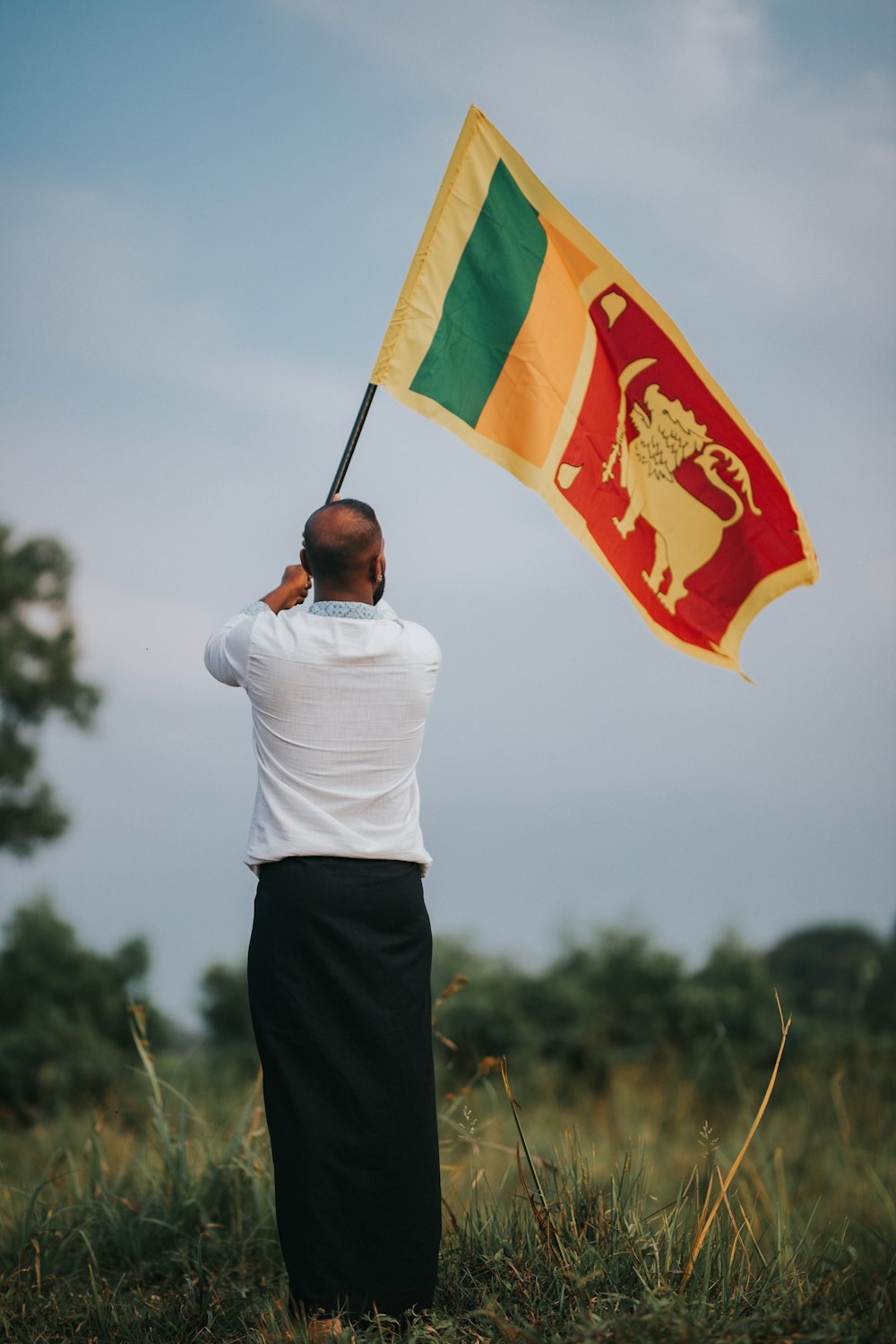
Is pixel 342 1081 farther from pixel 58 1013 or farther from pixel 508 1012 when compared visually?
pixel 58 1013

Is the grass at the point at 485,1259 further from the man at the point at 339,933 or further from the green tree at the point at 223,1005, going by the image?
the green tree at the point at 223,1005

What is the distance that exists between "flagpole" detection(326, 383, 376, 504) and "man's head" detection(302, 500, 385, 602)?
0.30m

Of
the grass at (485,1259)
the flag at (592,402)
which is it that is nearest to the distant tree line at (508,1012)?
the grass at (485,1259)

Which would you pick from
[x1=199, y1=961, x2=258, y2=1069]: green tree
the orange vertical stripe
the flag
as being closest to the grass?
the flag

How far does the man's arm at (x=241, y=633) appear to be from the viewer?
3211mm

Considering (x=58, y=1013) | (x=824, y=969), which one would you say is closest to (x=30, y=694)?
(x=58, y=1013)

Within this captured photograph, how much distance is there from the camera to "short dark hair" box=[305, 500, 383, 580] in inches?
127

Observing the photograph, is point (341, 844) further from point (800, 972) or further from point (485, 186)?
point (800, 972)

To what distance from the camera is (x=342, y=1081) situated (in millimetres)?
3186

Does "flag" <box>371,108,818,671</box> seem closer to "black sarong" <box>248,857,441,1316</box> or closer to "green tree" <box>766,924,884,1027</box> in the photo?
"black sarong" <box>248,857,441,1316</box>

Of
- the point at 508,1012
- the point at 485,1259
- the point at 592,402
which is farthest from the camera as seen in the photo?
the point at 508,1012

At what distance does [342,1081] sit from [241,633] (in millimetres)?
1240

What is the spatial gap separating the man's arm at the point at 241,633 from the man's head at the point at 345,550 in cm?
20

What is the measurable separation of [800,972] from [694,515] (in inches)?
432
